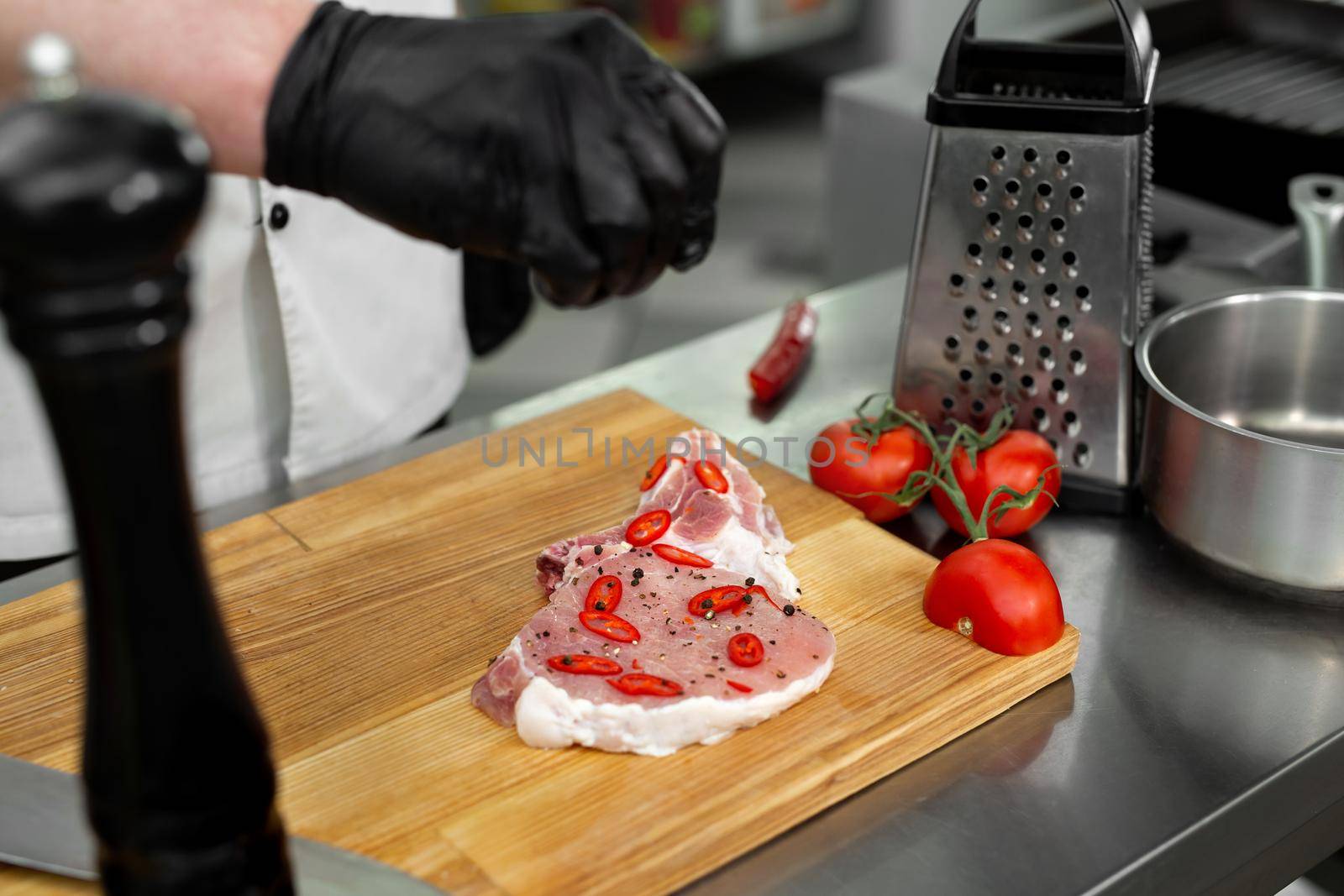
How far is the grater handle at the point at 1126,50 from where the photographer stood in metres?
1.26

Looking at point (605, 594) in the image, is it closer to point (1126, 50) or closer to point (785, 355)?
point (785, 355)

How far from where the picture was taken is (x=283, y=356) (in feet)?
5.54

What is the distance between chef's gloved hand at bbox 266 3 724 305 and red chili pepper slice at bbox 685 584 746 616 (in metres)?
0.37

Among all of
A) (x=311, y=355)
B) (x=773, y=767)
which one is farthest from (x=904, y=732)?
(x=311, y=355)

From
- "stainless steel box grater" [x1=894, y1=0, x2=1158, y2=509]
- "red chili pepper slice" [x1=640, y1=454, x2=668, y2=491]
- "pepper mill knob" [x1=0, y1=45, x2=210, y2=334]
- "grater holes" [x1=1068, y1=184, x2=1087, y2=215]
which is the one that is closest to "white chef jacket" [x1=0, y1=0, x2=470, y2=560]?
"red chili pepper slice" [x1=640, y1=454, x2=668, y2=491]

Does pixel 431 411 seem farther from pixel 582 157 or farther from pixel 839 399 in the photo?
pixel 582 157

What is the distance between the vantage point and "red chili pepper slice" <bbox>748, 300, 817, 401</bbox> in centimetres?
167

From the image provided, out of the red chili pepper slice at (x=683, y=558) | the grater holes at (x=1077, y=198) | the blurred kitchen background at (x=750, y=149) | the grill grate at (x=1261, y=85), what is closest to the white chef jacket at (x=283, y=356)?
the red chili pepper slice at (x=683, y=558)

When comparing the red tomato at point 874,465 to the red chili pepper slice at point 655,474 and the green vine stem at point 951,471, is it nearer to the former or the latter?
the green vine stem at point 951,471

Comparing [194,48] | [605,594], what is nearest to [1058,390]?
[605,594]

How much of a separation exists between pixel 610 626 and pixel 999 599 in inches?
13.6

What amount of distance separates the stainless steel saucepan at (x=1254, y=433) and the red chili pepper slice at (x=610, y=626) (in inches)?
22.5

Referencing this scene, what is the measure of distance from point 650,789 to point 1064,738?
0.37 metres

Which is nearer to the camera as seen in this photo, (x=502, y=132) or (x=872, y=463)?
(x=502, y=132)
